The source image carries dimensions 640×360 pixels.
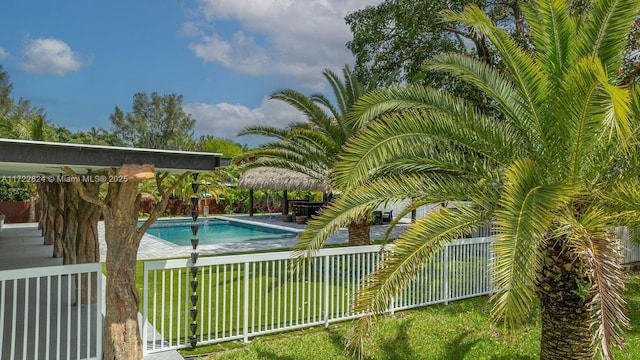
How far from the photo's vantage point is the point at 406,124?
5094mm

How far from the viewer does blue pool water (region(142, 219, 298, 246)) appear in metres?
19.9

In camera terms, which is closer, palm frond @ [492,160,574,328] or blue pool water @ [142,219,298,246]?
palm frond @ [492,160,574,328]

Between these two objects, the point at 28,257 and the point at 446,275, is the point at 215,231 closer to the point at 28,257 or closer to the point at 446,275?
the point at 28,257

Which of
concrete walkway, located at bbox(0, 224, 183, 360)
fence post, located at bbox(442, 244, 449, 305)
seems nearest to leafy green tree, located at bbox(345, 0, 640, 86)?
fence post, located at bbox(442, 244, 449, 305)

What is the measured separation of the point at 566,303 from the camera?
5.06 metres

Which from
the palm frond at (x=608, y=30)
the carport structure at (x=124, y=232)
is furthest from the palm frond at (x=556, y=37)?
the carport structure at (x=124, y=232)

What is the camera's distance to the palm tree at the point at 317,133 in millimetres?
10406

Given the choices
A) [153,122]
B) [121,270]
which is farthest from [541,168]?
[153,122]

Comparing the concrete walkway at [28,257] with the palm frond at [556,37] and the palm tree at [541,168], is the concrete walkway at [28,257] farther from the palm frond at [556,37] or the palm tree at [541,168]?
the palm frond at [556,37]

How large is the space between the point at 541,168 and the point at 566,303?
67.6 inches

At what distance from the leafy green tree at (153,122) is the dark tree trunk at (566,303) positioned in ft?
175

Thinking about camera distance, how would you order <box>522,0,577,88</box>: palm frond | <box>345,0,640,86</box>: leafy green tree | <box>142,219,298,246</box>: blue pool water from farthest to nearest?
1. <box>142,219,298,246</box>: blue pool water
2. <box>345,0,640,86</box>: leafy green tree
3. <box>522,0,577,88</box>: palm frond

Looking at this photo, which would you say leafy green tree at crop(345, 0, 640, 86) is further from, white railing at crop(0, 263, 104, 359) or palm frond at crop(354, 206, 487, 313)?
white railing at crop(0, 263, 104, 359)

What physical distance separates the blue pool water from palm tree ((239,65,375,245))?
27.4 ft
